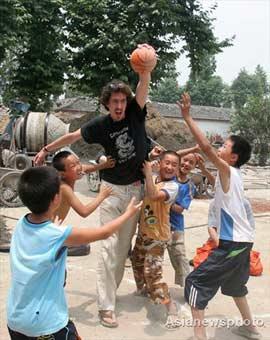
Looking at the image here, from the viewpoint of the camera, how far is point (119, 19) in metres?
15.7

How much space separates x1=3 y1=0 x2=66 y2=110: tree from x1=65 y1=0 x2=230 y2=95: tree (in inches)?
22.4

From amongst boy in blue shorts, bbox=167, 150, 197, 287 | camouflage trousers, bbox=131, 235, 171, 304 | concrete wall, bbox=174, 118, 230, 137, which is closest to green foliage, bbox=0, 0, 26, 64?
boy in blue shorts, bbox=167, 150, 197, 287

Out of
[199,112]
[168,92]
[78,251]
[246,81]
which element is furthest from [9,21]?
[246,81]

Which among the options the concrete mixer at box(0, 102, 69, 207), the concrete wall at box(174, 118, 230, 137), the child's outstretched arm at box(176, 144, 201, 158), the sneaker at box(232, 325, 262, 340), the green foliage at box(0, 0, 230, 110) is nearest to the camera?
the sneaker at box(232, 325, 262, 340)

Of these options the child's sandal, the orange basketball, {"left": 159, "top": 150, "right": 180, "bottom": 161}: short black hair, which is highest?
the orange basketball

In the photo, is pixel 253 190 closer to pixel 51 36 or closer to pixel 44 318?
pixel 51 36

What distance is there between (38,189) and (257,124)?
105 ft

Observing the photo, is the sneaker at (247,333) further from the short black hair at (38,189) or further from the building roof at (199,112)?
the building roof at (199,112)

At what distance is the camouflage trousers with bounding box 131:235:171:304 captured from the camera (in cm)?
434

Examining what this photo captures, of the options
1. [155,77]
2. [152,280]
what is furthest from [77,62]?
[152,280]

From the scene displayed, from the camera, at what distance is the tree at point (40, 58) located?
1633 cm

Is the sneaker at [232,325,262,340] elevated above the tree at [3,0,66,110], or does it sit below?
below

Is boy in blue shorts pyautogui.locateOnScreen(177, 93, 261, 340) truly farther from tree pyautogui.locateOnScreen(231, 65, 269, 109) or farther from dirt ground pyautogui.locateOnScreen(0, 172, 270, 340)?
tree pyautogui.locateOnScreen(231, 65, 269, 109)

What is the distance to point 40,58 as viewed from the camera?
17.4 meters
